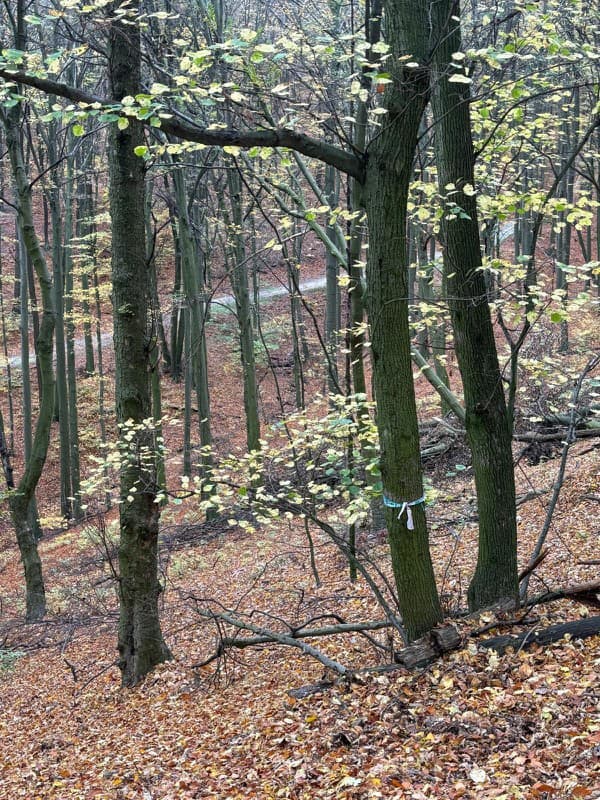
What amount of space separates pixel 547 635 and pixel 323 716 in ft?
5.16

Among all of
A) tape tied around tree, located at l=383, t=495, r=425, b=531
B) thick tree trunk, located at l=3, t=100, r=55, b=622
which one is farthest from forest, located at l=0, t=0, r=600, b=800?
thick tree trunk, located at l=3, t=100, r=55, b=622

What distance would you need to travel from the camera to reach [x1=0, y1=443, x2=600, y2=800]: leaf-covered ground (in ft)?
11.1

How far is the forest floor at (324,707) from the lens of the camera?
3402 mm

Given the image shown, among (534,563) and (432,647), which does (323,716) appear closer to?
(432,647)

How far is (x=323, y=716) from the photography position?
4.35m

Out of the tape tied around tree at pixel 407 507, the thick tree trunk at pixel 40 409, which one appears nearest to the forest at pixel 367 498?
the tape tied around tree at pixel 407 507

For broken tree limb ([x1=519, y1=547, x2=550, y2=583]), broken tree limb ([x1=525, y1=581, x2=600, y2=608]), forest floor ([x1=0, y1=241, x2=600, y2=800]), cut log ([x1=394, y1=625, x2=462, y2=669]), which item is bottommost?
forest floor ([x1=0, y1=241, x2=600, y2=800])

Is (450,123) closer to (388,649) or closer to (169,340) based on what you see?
(388,649)

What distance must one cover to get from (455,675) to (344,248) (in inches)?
199

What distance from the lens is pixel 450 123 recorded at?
4770 mm

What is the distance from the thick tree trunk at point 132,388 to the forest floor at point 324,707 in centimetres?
31

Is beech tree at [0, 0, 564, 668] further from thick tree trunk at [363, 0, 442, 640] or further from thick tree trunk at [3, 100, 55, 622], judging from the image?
thick tree trunk at [3, 100, 55, 622]

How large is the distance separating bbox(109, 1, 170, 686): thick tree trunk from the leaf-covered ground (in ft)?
1.64

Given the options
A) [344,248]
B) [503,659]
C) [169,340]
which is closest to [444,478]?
[344,248]
